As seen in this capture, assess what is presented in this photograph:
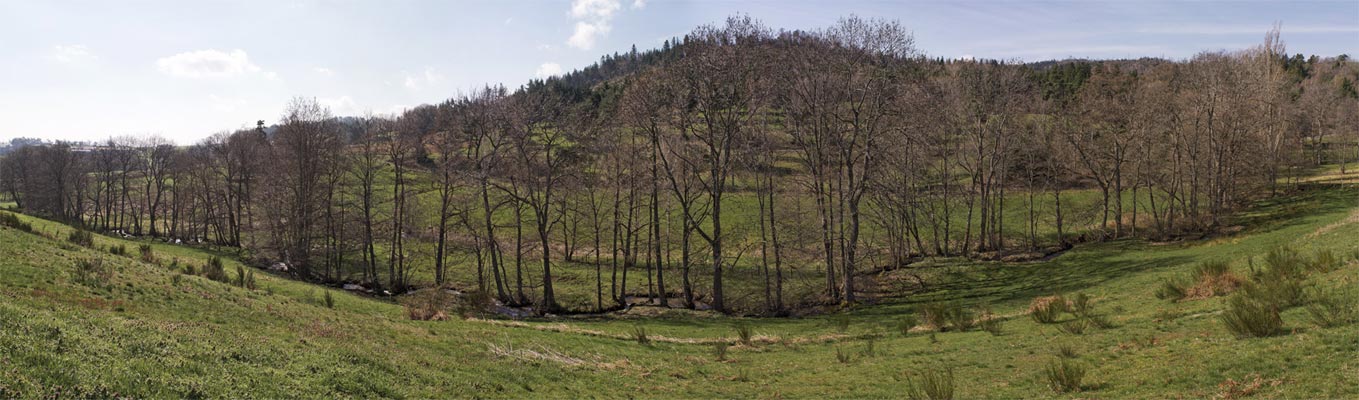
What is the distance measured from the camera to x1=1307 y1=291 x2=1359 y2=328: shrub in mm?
11445

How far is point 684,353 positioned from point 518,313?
53.5ft

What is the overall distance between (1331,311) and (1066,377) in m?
5.61

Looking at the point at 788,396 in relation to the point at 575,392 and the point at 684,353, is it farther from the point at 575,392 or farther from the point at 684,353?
the point at 684,353

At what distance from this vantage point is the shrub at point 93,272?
1480 centimetres

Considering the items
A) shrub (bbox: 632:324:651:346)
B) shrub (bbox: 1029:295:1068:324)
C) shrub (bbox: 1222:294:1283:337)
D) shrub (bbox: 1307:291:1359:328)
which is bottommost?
shrub (bbox: 632:324:651:346)

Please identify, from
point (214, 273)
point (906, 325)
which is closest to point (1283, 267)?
point (906, 325)

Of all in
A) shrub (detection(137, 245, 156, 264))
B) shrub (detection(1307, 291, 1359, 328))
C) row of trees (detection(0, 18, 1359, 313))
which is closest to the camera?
shrub (detection(1307, 291, 1359, 328))

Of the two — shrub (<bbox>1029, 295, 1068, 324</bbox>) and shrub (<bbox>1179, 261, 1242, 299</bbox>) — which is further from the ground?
shrub (<bbox>1179, 261, 1242, 299</bbox>)

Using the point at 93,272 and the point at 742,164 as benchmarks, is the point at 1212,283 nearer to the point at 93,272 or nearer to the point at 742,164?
the point at 742,164

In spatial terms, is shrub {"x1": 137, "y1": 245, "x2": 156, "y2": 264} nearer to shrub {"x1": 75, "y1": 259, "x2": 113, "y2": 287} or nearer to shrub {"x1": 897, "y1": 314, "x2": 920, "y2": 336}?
shrub {"x1": 75, "y1": 259, "x2": 113, "y2": 287}

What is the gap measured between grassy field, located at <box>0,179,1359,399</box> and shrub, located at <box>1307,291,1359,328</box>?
0.27m

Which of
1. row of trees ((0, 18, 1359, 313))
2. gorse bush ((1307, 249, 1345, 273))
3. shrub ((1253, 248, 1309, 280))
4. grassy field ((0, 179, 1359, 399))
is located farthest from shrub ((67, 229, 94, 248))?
gorse bush ((1307, 249, 1345, 273))

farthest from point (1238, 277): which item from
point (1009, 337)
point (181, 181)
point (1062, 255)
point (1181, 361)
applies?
point (181, 181)

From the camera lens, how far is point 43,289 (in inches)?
502
